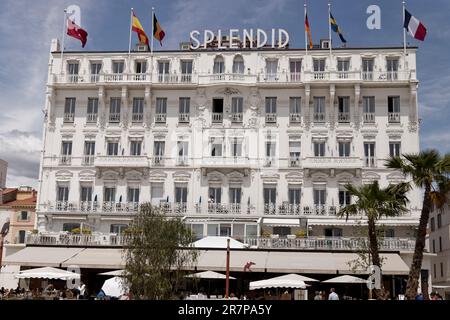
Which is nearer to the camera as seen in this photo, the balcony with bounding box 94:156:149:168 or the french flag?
the french flag

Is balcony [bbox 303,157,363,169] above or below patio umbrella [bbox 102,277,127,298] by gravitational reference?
above

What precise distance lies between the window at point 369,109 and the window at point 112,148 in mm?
20491

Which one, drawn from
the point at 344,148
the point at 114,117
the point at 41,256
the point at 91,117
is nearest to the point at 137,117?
the point at 114,117

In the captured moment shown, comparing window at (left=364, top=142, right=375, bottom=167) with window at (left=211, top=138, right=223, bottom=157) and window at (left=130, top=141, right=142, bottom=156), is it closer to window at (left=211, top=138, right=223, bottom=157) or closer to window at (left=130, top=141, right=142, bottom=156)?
window at (left=211, top=138, right=223, bottom=157)

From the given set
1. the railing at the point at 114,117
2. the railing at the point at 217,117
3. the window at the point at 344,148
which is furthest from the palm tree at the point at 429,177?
the railing at the point at 114,117

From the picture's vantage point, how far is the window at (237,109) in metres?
47.1

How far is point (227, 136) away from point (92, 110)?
11.9m

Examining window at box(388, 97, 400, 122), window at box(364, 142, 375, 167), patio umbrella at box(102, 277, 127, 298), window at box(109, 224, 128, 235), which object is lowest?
patio umbrella at box(102, 277, 127, 298)

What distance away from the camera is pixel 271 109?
47156 mm

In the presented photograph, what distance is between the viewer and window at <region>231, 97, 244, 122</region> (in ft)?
155

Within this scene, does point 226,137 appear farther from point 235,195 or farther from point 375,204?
point 375,204

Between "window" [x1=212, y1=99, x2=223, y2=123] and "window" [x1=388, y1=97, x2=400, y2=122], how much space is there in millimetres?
13553

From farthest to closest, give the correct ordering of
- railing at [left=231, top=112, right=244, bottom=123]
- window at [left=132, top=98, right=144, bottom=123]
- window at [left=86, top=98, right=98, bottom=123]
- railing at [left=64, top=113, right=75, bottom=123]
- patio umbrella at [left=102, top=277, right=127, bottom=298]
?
railing at [left=64, top=113, right=75, bottom=123] → window at [left=86, top=98, right=98, bottom=123] → window at [left=132, top=98, right=144, bottom=123] → railing at [left=231, top=112, right=244, bottom=123] → patio umbrella at [left=102, top=277, right=127, bottom=298]

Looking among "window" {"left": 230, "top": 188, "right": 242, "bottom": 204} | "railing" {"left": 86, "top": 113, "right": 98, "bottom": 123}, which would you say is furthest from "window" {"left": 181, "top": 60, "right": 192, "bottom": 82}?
"window" {"left": 230, "top": 188, "right": 242, "bottom": 204}
